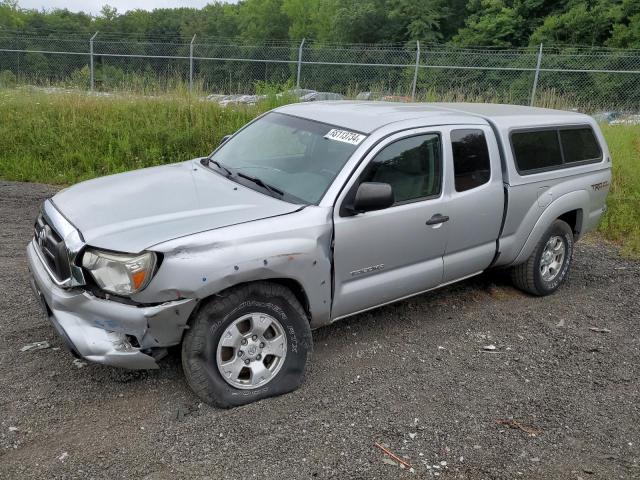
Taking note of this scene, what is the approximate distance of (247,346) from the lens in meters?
3.52

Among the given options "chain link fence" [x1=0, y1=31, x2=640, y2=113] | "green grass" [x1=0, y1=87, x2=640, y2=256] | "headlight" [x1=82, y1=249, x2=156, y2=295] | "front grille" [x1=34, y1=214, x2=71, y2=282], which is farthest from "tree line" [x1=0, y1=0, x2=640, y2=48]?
"headlight" [x1=82, y1=249, x2=156, y2=295]

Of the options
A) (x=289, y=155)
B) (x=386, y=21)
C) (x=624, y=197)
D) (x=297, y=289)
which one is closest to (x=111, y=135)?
(x=289, y=155)

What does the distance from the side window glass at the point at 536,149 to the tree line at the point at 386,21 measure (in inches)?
688

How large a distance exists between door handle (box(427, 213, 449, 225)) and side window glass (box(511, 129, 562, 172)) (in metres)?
1.06

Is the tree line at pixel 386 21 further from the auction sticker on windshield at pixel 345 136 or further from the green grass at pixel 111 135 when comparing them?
the auction sticker on windshield at pixel 345 136

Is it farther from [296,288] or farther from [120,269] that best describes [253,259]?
[120,269]

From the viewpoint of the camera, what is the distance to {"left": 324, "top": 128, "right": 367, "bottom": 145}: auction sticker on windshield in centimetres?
410

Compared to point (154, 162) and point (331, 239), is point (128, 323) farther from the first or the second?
point (154, 162)

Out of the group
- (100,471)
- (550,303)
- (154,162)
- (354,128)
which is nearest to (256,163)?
(354,128)

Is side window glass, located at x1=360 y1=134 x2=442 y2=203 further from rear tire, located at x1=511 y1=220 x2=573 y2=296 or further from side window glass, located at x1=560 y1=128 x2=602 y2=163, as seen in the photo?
side window glass, located at x1=560 y1=128 x2=602 y2=163

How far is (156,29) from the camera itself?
65000mm

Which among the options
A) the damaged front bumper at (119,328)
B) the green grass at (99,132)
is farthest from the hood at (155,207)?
the green grass at (99,132)

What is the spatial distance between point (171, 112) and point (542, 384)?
839 cm

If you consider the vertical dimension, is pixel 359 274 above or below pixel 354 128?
below
